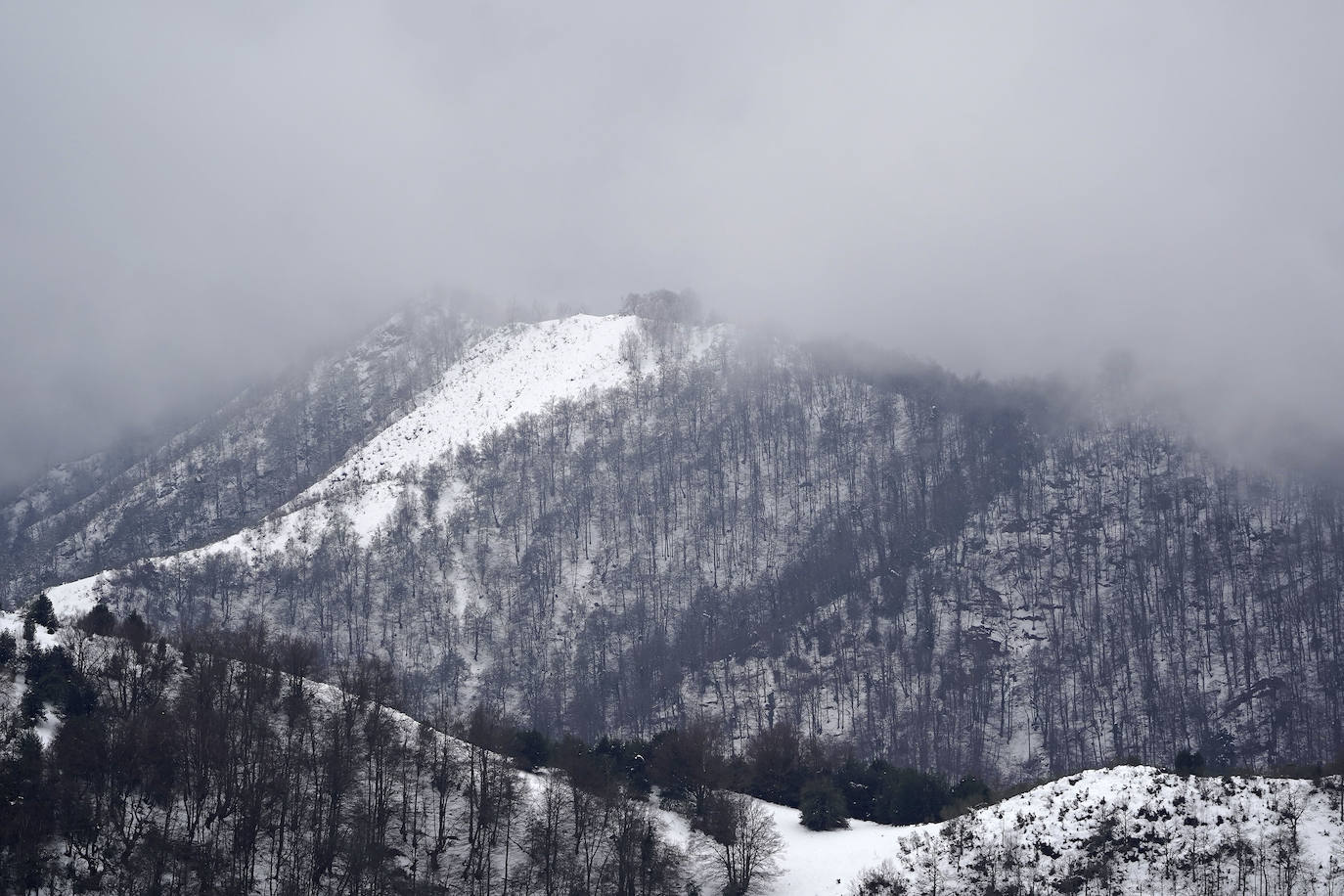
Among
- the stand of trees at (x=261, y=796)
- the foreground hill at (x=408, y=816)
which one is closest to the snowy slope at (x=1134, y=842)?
the foreground hill at (x=408, y=816)

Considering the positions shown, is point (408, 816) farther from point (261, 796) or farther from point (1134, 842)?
point (1134, 842)

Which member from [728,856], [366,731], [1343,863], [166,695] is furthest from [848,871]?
[166,695]

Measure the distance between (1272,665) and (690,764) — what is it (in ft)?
473

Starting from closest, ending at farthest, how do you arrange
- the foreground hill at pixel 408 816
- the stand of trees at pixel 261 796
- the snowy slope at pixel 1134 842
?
the snowy slope at pixel 1134 842
the foreground hill at pixel 408 816
the stand of trees at pixel 261 796

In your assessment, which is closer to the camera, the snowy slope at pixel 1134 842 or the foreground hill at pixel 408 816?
the snowy slope at pixel 1134 842

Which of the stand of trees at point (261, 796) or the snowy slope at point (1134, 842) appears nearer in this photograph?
the snowy slope at point (1134, 842)

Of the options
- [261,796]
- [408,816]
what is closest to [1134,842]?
[408,816]

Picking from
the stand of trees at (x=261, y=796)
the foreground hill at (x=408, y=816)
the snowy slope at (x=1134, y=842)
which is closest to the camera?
the snowy slope at (x=1134, y=842)

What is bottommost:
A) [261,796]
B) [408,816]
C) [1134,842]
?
[1134,842]

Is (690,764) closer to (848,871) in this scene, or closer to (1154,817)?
(848,871)

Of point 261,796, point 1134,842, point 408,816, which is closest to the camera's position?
point 1134,842

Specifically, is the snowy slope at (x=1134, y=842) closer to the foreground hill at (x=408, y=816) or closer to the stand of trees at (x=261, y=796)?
the foreground hill at (x=408, y=816)

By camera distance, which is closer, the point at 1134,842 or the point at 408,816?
the point at 1134,842

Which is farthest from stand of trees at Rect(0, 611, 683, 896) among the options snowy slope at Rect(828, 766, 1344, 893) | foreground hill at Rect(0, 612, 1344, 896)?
snowy slope at Rect(828, 766, 1344, 893)
